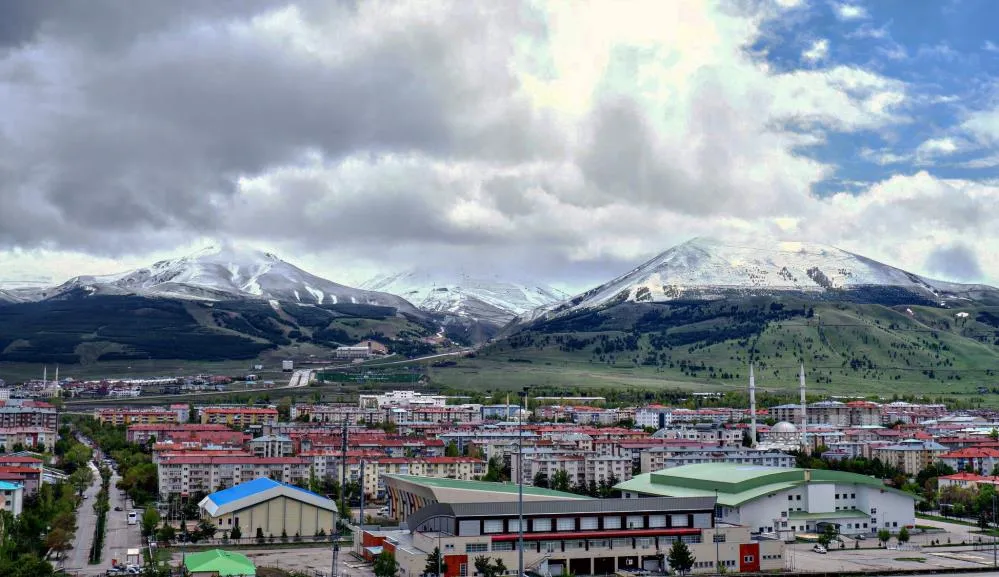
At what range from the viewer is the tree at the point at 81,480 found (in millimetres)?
51172

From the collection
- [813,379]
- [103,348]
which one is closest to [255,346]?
[103,348]

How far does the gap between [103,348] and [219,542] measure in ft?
366

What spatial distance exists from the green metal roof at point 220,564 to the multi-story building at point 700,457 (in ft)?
102

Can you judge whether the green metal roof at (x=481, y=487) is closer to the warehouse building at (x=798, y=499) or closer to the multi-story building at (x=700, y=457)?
the warehouse building at (x=798, y=499)

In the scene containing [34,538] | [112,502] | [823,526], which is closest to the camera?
[34,538]

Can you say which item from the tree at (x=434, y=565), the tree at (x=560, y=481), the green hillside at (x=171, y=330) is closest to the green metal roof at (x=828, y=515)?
the tree at (x=560, y=481)

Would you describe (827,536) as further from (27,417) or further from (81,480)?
(27,417)

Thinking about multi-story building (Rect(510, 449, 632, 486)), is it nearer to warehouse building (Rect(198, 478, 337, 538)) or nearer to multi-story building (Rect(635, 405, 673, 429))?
warehouse building (Rect(198, 478, 337, 538))

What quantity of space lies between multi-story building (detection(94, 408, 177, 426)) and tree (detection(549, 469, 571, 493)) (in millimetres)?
35320

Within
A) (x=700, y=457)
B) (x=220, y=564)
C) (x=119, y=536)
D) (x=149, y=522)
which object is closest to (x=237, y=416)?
(x=700, y=457)

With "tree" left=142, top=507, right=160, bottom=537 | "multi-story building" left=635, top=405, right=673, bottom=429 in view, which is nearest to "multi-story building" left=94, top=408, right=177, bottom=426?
"multi-story building" left=635, top=405, right=673, bottom=429

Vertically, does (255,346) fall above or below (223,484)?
above

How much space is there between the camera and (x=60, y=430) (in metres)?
78.1

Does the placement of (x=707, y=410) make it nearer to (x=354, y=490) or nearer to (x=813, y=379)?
(x=813, y=379)
